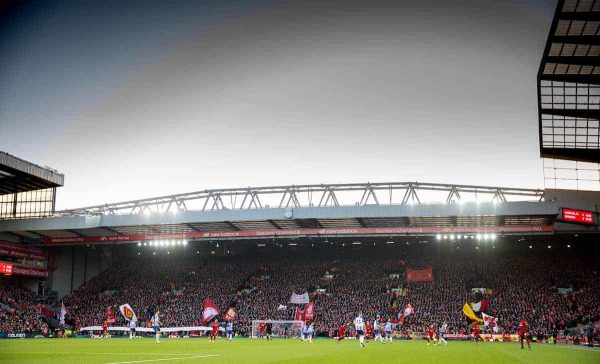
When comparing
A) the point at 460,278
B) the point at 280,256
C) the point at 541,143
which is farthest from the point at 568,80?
the point at 280,256

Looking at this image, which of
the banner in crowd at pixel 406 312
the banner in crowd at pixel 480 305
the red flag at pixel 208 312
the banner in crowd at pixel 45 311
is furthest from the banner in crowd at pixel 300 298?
the banner in crowd at pixel 45 311

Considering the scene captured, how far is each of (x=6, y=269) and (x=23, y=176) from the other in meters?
13.0

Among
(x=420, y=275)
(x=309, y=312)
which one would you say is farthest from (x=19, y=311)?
(x=420, y=275)

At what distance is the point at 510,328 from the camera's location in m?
53.6

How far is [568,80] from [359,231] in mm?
26406

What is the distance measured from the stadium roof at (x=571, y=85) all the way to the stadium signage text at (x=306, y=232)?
8481mm

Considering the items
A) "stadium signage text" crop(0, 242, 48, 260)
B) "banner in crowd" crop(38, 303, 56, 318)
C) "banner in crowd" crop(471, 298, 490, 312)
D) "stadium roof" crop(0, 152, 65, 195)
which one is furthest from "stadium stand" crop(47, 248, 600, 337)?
"stadium roof" crop(0, 152, 65, 195)

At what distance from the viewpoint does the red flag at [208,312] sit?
62.7 m

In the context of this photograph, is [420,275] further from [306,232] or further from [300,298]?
[306,232]

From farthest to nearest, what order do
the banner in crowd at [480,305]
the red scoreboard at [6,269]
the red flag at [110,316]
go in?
the red scoreboard at [6,269], the red flag at [110,316], the banner in crowd at [480,305]

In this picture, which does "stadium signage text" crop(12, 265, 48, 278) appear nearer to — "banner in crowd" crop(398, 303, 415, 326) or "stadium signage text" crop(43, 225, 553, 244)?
"stadium signage text" crop(43, 225, 553, 244)

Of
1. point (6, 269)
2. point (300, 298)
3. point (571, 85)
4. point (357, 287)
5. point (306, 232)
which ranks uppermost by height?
point (571, 85)

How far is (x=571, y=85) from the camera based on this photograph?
159ft

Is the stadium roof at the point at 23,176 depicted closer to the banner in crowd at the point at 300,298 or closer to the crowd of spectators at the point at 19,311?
the crowd of spectators at the point at 19,311
